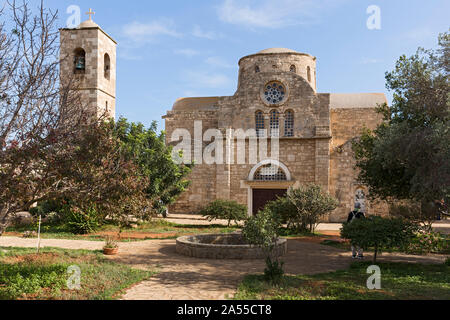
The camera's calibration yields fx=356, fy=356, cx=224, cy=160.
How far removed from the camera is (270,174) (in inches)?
899

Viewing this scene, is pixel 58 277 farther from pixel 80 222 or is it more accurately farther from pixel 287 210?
pixel 287 210

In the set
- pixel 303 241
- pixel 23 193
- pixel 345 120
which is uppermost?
pixel 345 120

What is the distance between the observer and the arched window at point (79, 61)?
63.2ft

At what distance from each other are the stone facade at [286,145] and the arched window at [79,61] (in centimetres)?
872

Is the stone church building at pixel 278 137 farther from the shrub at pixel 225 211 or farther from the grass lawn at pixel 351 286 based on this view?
the grass lawn at pixel 351 286

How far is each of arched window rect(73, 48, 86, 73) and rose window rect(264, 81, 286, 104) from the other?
11159mm

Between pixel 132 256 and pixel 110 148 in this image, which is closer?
pixel 110 148

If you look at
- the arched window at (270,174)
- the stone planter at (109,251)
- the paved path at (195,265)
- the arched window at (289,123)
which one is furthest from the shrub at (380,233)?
the arched window at (289,123)

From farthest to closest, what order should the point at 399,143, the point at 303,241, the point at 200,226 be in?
the point at 200,226 < the point at 303,241 < the point at 399,143

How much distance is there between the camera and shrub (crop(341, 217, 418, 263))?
8531mm

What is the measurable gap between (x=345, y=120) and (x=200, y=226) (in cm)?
1305
